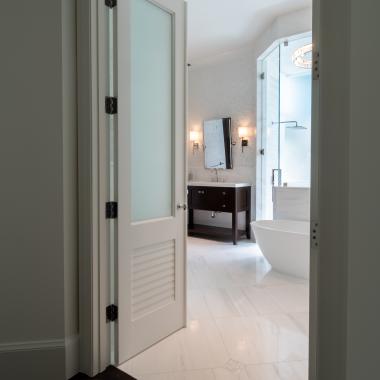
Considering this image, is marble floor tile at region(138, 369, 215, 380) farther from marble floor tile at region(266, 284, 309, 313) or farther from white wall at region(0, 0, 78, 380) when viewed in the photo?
marble floor tile at region(266, 284, 309, 313)

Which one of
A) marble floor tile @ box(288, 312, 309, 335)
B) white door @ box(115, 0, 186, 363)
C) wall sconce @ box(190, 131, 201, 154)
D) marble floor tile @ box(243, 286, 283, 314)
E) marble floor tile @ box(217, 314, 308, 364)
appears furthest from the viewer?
wall sconce @ box(190, 131, 201, 154)

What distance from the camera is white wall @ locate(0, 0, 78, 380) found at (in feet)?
5.62

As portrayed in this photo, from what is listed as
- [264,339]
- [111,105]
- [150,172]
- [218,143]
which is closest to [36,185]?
[111,105]

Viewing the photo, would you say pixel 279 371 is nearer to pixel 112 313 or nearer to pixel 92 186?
pixel 112 313

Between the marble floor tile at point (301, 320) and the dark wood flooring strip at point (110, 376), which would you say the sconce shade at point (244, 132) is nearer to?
the marble floor tile at point (301, 320)

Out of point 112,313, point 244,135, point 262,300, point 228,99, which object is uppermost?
point 228,99

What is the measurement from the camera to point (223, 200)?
17.1 feet

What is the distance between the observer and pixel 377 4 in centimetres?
74

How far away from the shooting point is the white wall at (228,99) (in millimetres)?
5504

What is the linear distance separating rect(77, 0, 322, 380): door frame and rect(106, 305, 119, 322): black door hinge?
33 mm

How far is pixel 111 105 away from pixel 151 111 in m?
0.36

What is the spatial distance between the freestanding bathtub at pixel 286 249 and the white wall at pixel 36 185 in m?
2.48

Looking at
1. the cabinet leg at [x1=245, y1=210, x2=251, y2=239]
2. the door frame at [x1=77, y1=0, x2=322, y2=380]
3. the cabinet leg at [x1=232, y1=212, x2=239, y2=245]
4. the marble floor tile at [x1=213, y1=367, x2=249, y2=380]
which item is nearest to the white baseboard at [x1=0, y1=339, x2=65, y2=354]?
the door frame at [x1=77, y1=0, x2=322, y2=380]

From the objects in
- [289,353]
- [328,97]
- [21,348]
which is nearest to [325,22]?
[328,97]
